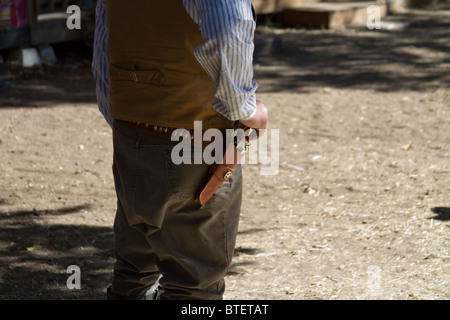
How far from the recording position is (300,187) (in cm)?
512

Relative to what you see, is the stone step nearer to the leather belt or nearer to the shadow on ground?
the shadow on ground

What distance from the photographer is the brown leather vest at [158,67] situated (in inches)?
86.3

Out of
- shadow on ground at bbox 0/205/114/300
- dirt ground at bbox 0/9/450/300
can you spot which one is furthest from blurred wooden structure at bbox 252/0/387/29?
shadow on ground at bbox 0/205/114/300

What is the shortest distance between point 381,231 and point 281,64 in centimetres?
479

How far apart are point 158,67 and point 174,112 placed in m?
Result: 0.16

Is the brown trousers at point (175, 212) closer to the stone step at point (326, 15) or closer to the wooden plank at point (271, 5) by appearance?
the wooden plank at point (271, 5)

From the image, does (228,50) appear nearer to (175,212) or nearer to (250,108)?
(250,108)

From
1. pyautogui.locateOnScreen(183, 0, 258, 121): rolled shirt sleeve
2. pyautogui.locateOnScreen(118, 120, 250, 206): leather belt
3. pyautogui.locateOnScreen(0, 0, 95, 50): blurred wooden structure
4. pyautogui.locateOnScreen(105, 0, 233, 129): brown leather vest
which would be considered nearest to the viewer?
pyautogui.locateOnScreen(183, 0, 258, 121): rolled shirt sleeve

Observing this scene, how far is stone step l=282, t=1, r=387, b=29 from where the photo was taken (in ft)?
35.2

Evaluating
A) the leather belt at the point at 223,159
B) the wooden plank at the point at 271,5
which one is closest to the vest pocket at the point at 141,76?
the leather belt at the point at 223,159

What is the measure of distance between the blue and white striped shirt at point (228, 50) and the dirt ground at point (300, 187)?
5.17 feet

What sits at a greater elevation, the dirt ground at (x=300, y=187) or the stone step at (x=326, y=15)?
the stone step at (x=326, y=15)

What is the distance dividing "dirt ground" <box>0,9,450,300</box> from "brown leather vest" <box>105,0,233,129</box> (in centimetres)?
153

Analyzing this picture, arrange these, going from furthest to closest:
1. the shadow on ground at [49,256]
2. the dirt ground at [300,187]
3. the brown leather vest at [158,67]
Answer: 1. the dirt ground at [300,187]
2. the shadow on ground at [49,256]
3. the brown leather vest at [158,67]
